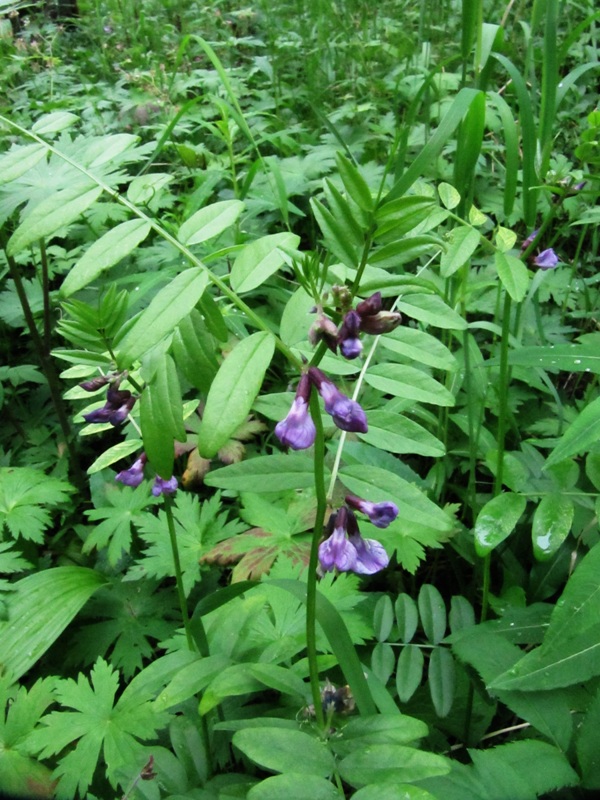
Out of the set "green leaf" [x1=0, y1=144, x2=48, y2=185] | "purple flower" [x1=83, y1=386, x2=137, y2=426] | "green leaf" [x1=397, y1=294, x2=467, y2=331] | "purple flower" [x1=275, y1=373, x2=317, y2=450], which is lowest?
"purple flower" [x1=83, y1=386, x2=137, y2=426]

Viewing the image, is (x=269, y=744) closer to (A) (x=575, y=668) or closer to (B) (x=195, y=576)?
(A) (x=575, y=668)

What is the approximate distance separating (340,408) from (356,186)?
0.26m

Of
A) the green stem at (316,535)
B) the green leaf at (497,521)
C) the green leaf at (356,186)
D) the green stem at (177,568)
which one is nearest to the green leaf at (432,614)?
the green leaf at (497,521)

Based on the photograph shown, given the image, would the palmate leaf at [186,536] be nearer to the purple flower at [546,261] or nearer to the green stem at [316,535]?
the green stem at [316,535]

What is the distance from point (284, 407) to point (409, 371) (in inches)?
10.0

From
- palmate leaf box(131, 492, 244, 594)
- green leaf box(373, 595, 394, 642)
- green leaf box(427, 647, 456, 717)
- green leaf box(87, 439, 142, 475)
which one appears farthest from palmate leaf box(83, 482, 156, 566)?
green leaf box(427, 647, 456, 717)

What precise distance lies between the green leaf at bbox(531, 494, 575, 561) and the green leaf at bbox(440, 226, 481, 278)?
464 millimetres

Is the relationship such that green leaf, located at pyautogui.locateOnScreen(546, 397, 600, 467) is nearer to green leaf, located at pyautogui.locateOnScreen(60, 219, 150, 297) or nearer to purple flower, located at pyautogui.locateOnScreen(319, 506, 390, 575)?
purple flower, located at pyautogui.locateOnScreen(319, 506, 390, 575)

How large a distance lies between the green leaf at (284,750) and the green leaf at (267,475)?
1.13 feet

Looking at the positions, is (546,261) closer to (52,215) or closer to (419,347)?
(419,347)

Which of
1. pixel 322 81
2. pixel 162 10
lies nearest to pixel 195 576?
pixel 322 81

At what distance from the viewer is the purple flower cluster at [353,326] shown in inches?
28.9

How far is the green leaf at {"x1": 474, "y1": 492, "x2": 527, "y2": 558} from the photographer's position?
1140 mm

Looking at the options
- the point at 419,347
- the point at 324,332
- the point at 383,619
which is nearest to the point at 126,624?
the point at 383,619
